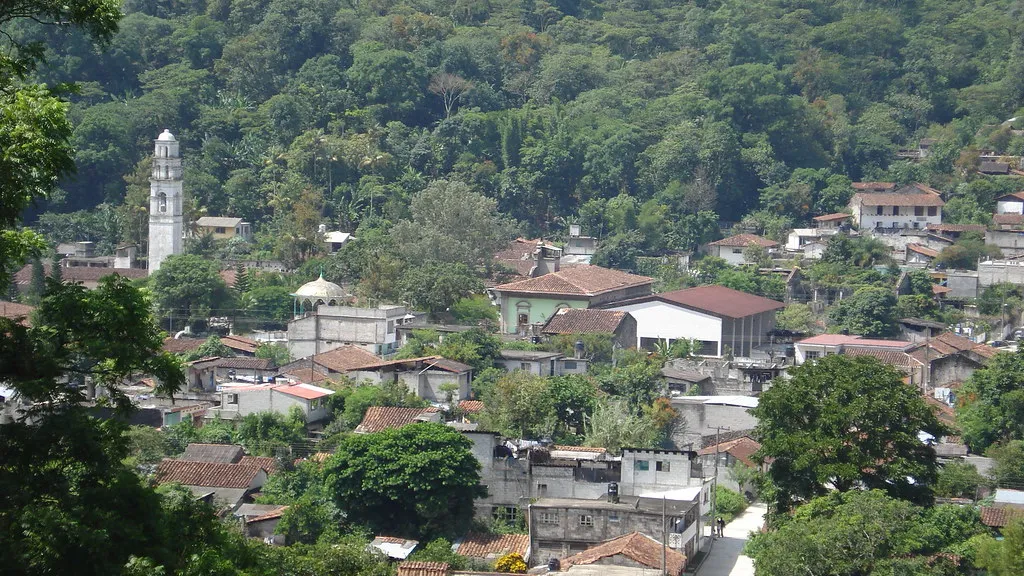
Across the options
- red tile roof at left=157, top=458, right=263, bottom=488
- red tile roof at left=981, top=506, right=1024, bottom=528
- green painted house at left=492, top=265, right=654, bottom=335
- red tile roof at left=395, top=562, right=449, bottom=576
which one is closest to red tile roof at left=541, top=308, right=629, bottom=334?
green painted house at left=492, top=265, right=654, bottom=335

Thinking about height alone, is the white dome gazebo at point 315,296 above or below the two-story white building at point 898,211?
below

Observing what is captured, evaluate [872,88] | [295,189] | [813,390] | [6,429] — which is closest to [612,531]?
[813,390]

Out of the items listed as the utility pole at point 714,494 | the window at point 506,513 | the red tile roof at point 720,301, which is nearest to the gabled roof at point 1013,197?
the red tile roof at point 720,301

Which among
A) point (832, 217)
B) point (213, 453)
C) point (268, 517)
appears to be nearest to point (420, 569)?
point (268, 517)

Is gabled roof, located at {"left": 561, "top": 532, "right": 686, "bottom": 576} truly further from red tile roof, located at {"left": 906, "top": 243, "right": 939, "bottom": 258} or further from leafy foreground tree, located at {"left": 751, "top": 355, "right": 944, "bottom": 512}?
red tile roof, located at {"left": 906, "top": 243, "right": 939, "bottom": 258}

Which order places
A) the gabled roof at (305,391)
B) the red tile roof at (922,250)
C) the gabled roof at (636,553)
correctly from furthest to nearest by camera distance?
the red tile roof at (922,250) → the gabled roof at (305,391) → the gabled roof at (636,553)

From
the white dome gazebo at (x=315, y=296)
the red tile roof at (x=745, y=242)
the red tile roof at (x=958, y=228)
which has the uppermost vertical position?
the red tile roof at (x=958, y=228)

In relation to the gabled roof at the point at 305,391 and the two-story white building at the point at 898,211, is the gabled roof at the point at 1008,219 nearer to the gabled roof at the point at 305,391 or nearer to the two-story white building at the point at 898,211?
the two-story white building at the point at 898,211
